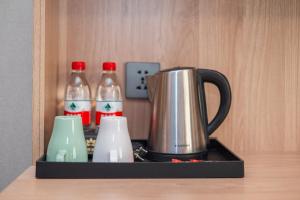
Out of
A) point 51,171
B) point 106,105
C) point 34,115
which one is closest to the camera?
point 51,171

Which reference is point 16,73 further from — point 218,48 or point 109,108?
point 218,48

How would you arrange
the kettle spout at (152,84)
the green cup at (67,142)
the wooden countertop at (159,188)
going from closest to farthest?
the wooden countertop at (159,188) < the green cup at (67,142) < the kettle spout at (152,84)

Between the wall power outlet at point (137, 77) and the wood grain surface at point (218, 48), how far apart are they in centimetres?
2

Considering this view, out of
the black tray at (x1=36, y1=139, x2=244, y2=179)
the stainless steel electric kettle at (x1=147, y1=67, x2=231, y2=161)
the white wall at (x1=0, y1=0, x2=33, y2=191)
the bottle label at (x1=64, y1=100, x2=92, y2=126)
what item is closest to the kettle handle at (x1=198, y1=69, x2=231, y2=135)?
the stainless steel electric kettle at (x1=147, y1=67, x2=231, y2=161)

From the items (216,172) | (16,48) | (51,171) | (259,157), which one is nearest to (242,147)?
(259,157)

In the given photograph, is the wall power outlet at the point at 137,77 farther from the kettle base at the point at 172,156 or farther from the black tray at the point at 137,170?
the black tray at the point at 137,170

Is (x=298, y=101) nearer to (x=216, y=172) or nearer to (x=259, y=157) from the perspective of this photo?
(x=259, y=157)

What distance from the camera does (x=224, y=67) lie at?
1005mm

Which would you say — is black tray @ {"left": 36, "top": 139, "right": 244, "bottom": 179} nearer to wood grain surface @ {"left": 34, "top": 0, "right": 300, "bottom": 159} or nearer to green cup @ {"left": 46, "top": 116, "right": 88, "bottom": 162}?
green cup @ {"left": 46, "top": 116, "right": 88, "bottom": 162}

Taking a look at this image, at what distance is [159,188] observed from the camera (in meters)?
0.61

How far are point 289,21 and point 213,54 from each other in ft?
0.79

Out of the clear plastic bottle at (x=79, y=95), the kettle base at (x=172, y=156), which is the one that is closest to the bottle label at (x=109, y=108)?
the clear plastic bottle at (x=79, y=95)

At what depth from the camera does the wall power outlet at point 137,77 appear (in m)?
0.99

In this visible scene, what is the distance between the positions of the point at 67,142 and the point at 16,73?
32 centimetres
